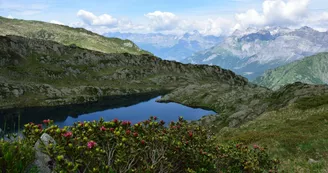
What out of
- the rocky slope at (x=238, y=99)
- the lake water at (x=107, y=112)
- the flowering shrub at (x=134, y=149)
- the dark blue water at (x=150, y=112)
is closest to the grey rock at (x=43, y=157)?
the flowering shrub at (x=134, y=149)

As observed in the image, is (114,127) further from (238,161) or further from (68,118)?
(68,118)

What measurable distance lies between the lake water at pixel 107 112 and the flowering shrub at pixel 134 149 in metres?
117

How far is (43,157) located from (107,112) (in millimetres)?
147432

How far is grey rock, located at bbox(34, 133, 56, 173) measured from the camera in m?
7.67

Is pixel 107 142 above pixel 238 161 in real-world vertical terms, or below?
above

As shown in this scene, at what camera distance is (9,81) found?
6767 inches

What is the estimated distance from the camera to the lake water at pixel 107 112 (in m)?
133

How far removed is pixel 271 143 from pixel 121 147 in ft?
71.5

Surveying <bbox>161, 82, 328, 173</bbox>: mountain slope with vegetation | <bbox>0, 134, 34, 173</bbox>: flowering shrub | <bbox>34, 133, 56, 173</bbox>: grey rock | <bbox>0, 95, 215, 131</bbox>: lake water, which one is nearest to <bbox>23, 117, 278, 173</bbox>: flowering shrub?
<bbox>34, 133, 56, 173</bbox>: grey rock

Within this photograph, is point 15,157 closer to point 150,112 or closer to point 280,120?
point 280,120

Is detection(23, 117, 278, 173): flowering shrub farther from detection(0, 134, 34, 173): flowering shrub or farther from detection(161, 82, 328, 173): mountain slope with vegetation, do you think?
detection(161, 82, 328, 173): mountain slope with vegetation

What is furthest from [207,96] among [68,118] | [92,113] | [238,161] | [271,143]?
[238,161]

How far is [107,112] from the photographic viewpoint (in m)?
152

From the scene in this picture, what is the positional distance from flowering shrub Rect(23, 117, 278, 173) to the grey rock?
0.59 ft
